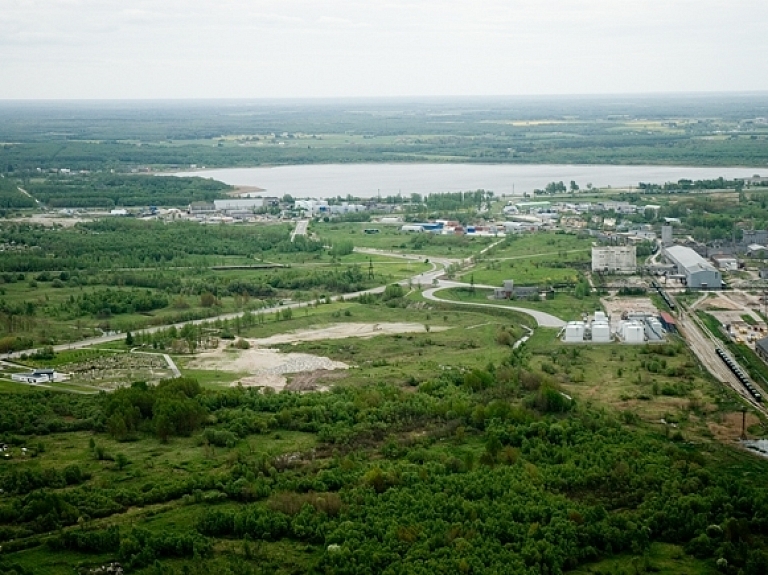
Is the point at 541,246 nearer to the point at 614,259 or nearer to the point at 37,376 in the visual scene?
the point at 614,259

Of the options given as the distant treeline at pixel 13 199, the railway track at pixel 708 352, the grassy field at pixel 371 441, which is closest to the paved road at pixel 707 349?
the railway track at pixel 708 352

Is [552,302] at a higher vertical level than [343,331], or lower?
higher

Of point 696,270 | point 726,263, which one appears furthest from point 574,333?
point 726,263

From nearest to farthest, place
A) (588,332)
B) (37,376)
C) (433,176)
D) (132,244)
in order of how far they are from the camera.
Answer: (37,376) < (588,332) < (132,244) < (433,176)

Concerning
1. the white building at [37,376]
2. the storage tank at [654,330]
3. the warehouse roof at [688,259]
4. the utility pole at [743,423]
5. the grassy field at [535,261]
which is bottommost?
the grassy field at [535,261]

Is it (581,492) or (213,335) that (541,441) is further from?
(213,335)

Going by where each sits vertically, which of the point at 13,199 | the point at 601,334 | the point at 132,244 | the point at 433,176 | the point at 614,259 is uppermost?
the point at 614,259

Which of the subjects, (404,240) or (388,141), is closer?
(404,240)

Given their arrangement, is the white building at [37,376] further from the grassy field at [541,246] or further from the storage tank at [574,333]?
the grassy field at [541,246]
